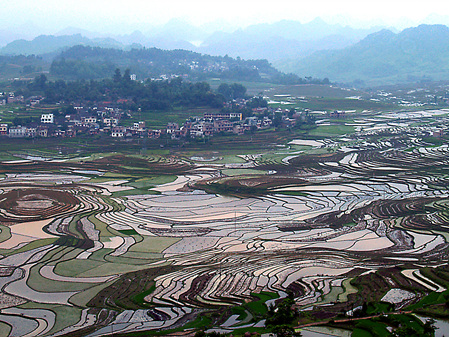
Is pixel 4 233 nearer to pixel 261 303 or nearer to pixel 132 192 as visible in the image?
pixel 132 192

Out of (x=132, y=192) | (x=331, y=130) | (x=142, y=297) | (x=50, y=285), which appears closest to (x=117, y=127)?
(x=331, y=130)

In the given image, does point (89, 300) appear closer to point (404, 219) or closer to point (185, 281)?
point (185, 281)

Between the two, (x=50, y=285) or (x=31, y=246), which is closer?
(x=50, y=285)

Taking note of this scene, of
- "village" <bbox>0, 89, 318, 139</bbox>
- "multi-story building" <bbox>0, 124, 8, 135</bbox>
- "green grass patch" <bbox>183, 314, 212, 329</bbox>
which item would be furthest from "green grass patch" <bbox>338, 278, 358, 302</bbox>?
"multi-story building" <bbox>0, 124, 8, 135</bbox>

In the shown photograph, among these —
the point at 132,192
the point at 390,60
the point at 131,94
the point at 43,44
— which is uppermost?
the point at 43,44

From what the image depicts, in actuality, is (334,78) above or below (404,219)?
above

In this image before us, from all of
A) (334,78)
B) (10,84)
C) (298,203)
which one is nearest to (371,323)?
(298,203)

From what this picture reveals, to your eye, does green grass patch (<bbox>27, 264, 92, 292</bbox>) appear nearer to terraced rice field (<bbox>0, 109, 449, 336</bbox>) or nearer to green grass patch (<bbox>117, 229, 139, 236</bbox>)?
terraced rice field (<bbox>0, 109, 449, 336</bbox>)
